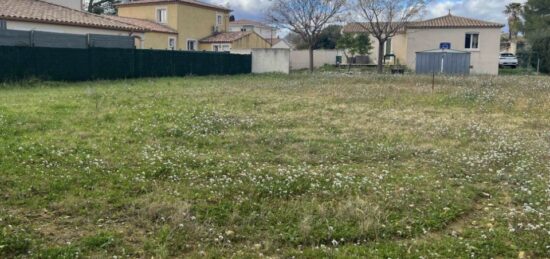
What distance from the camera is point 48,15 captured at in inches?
1029

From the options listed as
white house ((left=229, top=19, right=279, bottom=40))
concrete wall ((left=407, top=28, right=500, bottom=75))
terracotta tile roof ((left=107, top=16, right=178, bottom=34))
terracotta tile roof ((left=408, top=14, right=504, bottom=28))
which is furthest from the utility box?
white house ((left=229, top=19, right=279, bottom=40))

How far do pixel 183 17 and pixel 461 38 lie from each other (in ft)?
77.8

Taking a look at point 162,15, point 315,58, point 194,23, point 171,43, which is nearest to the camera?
point 171,43

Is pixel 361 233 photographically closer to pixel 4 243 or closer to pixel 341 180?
pixel 341 180

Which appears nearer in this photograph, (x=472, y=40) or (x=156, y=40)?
A: (x=156, y=40)

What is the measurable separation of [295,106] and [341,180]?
8.30 meters

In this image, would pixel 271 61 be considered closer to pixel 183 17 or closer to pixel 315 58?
pixel 183 17

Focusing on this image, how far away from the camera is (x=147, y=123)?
400 inches

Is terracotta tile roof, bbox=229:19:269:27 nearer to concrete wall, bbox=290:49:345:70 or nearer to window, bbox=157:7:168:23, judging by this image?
concrete wall, bbox=290:49:345:70

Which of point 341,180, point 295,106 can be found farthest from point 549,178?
point 295,106

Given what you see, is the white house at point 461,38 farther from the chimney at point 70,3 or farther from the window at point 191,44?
the chimney at point 70,3

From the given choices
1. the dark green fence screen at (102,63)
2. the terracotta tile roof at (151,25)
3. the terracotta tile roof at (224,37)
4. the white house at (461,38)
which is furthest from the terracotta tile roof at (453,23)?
the terracotta tile roof at (151,25)

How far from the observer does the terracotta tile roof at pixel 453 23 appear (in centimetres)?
4067

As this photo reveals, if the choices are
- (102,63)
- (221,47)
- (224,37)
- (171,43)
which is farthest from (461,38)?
(102,63)
